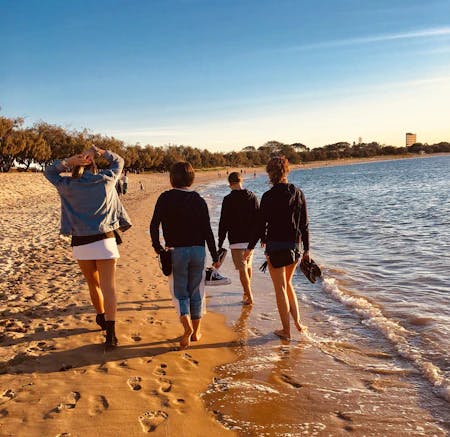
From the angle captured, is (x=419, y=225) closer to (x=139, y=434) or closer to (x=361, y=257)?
(x=361, y=257)

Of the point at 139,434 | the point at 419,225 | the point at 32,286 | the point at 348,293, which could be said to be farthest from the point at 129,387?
the point at 419,225

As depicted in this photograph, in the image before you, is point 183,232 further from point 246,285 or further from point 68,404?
point 246,285

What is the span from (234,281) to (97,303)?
325cm

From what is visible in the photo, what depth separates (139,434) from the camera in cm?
271

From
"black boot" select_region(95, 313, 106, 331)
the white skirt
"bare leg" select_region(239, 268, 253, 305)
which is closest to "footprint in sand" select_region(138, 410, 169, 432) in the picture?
the white skirt

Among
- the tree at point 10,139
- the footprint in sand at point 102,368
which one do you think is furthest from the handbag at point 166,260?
the tree at point 10,139

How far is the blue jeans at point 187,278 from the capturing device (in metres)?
3.91

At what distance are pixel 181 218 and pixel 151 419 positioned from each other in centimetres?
172

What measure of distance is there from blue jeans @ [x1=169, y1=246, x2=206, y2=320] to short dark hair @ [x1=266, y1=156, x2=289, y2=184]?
107 cm

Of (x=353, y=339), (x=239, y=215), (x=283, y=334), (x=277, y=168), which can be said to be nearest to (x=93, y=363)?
(x=283, y=334)

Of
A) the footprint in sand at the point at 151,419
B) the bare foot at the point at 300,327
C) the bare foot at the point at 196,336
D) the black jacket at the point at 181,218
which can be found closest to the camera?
the footprint in sand at the point at 151,419

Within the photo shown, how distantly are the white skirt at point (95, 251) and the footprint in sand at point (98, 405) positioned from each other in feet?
4.22

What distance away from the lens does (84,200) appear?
12.5 ft

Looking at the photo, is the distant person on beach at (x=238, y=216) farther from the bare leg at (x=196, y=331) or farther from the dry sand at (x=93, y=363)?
the bare leg at (x=196, y=331)
